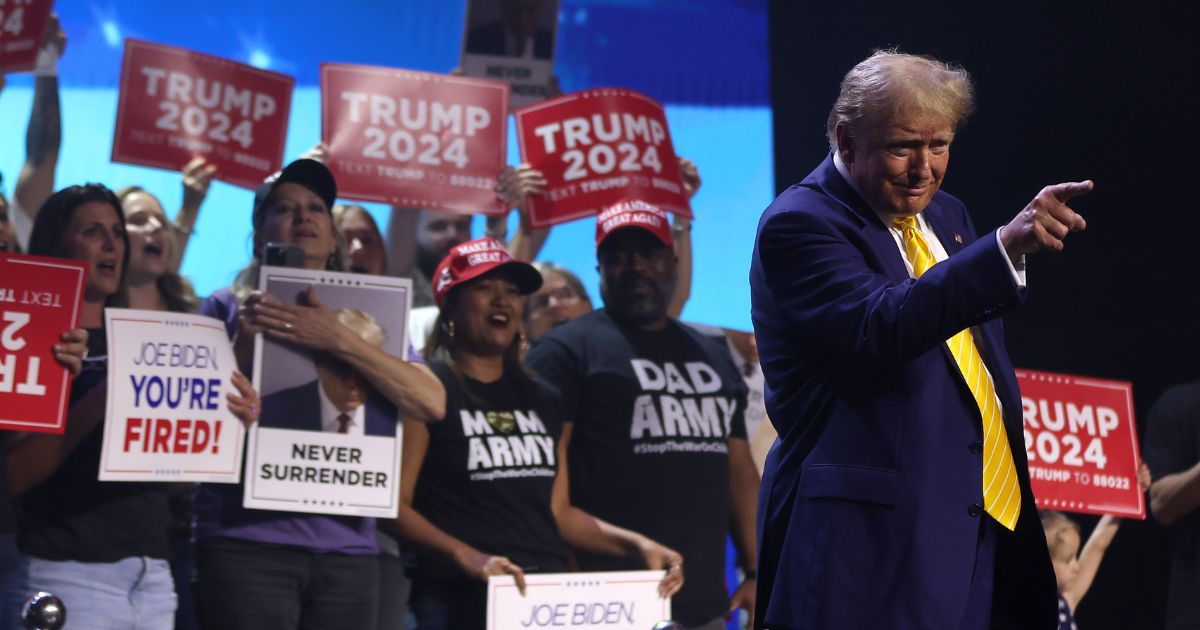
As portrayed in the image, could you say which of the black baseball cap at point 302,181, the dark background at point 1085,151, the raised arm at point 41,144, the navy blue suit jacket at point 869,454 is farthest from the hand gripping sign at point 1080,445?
the raised arm at point 41,144

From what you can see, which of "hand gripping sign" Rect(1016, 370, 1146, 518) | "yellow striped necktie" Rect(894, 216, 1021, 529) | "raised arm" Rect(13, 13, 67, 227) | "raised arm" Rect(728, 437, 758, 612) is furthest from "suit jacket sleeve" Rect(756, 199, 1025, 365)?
"raised arm" Rect(13, 13, 67, 227)

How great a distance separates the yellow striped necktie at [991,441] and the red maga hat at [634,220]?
7.96 ft

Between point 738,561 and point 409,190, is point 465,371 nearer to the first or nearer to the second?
point 409,190

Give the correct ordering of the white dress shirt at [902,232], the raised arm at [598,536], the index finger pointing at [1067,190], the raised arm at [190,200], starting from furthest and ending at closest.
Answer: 1. the raised arm at [190,200]
2. the raised arm at [598,536]
3. the white dress shirt at [902,232]
4. the index finger pointing at [1067,190]

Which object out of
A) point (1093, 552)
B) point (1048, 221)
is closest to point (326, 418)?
point (1048, 221)

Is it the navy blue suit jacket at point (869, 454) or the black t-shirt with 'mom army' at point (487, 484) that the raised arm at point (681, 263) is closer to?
the black t-shirt with 'mom army' at point (487, 484)

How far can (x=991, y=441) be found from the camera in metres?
2.19

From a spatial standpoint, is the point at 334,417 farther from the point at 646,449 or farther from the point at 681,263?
the point at 681,263

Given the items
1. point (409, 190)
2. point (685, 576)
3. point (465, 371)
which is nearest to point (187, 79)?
point (409, 190)

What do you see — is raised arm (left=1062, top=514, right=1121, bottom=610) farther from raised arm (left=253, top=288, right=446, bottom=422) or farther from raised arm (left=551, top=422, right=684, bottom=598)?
raised arm (left=253, top=288, right=446, bottom=422)

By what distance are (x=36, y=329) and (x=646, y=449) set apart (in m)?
1.74

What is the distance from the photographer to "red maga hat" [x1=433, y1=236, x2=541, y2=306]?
4.27 m

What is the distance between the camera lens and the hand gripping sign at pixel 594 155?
501 centimetres

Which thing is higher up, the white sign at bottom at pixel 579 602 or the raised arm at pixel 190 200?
the raised arm at pixel 190 200
